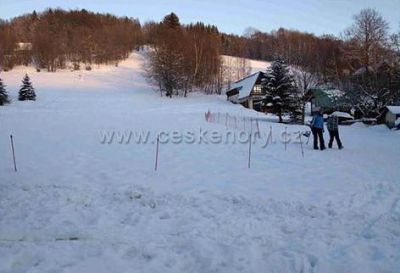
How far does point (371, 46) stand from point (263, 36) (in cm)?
7100

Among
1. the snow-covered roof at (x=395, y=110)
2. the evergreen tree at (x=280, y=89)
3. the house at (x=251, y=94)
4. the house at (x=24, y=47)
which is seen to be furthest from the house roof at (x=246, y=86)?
the house at (x=24, y=47)

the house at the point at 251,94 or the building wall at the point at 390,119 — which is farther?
the house at the point at 251,94

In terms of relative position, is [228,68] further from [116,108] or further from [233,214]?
[233,214]

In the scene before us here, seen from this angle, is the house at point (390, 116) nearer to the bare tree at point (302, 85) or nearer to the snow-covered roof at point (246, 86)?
the bare tree at point (302, 85)

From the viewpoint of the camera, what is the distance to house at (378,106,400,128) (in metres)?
34.2

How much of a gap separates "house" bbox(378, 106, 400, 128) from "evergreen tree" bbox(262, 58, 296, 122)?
30.5 ft

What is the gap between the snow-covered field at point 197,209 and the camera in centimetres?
617

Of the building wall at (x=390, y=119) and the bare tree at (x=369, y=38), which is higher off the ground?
the bare tree at (x=369, y=38)

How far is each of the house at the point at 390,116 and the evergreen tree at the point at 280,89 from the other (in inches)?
A: 367

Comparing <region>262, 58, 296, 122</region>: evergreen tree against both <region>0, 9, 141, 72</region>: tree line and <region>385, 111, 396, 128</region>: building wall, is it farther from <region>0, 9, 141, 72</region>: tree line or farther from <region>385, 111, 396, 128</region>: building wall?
<region>0, 9, 141, 72</region>: tree line

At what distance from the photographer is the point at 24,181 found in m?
11.6

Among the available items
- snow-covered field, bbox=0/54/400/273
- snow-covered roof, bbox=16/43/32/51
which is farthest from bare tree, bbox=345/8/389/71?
snow-covered roof, bbox=16/43/32/51

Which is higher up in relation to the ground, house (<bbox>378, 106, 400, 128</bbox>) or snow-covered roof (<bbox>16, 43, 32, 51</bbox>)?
snow-covered roof (<bbox>16, 43, 32, 51</bbox>)

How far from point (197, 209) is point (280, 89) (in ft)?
119
